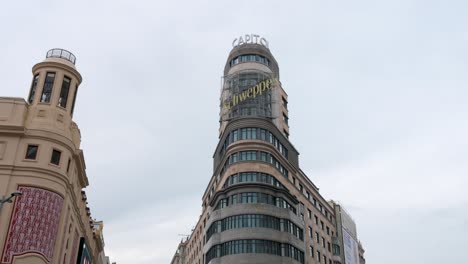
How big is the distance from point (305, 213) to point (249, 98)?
897 inches

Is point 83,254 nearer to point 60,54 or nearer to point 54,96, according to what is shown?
point 54,96

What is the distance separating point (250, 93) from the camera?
270 ft

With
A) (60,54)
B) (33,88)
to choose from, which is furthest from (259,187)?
(33,88)

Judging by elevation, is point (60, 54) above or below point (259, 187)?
above

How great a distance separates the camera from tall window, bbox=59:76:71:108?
42.5m

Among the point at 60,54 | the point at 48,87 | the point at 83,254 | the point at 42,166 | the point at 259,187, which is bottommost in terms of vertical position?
the point at 83,254

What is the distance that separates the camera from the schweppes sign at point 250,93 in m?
82.1

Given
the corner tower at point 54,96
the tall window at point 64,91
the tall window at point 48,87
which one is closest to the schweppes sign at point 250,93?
the corner tower at point 54,96

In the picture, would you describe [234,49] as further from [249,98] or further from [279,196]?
[279,196]

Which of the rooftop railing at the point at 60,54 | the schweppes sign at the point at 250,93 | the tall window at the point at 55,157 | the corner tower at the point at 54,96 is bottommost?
the tall window at the point at 55,157

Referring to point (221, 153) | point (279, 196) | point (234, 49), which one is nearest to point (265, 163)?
point (279, 196)

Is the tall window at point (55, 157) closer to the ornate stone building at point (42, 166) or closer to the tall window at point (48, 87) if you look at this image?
the ornate stone building at point (42, 166)

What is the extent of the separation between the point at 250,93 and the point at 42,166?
48.5 metres

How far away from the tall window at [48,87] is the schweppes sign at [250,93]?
4342 cm
